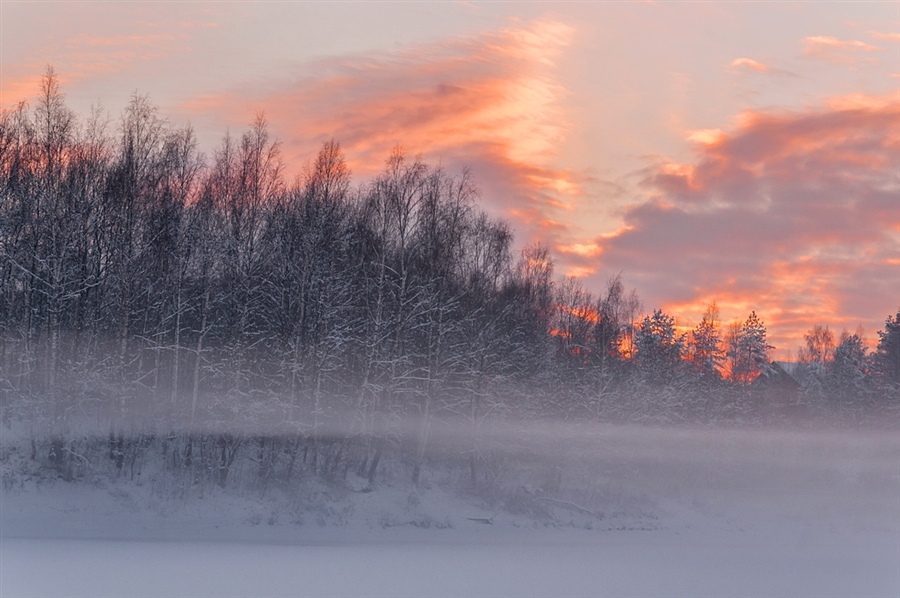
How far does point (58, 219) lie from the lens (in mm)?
30406

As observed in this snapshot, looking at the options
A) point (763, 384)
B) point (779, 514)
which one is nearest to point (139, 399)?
point (779, 514)

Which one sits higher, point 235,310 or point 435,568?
point 235,310

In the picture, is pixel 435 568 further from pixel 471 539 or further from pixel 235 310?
pixel 235 310

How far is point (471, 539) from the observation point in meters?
31.5

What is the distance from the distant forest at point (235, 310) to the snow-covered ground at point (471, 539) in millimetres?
2547

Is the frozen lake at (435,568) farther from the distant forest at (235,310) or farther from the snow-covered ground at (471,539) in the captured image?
the distant forest at (235,310)

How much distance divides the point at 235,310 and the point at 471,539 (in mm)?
12678

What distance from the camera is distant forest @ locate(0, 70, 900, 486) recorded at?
3030cm

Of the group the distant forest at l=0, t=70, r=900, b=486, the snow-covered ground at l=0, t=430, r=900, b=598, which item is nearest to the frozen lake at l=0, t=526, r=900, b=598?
the snow-covered ground at l=0, t=430, r=900, b=598

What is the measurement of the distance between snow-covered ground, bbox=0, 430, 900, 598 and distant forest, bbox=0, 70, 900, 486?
8.36 feet

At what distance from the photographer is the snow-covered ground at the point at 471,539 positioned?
64.3 feet

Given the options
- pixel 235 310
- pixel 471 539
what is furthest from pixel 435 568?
pixel 235 310

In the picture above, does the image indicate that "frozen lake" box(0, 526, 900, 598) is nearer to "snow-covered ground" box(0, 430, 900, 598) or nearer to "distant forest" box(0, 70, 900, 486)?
"snow-covered ground" box(0, 430, 900, 598)

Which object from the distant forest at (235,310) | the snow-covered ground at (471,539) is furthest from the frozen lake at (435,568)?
the distant forest at (235,310)
